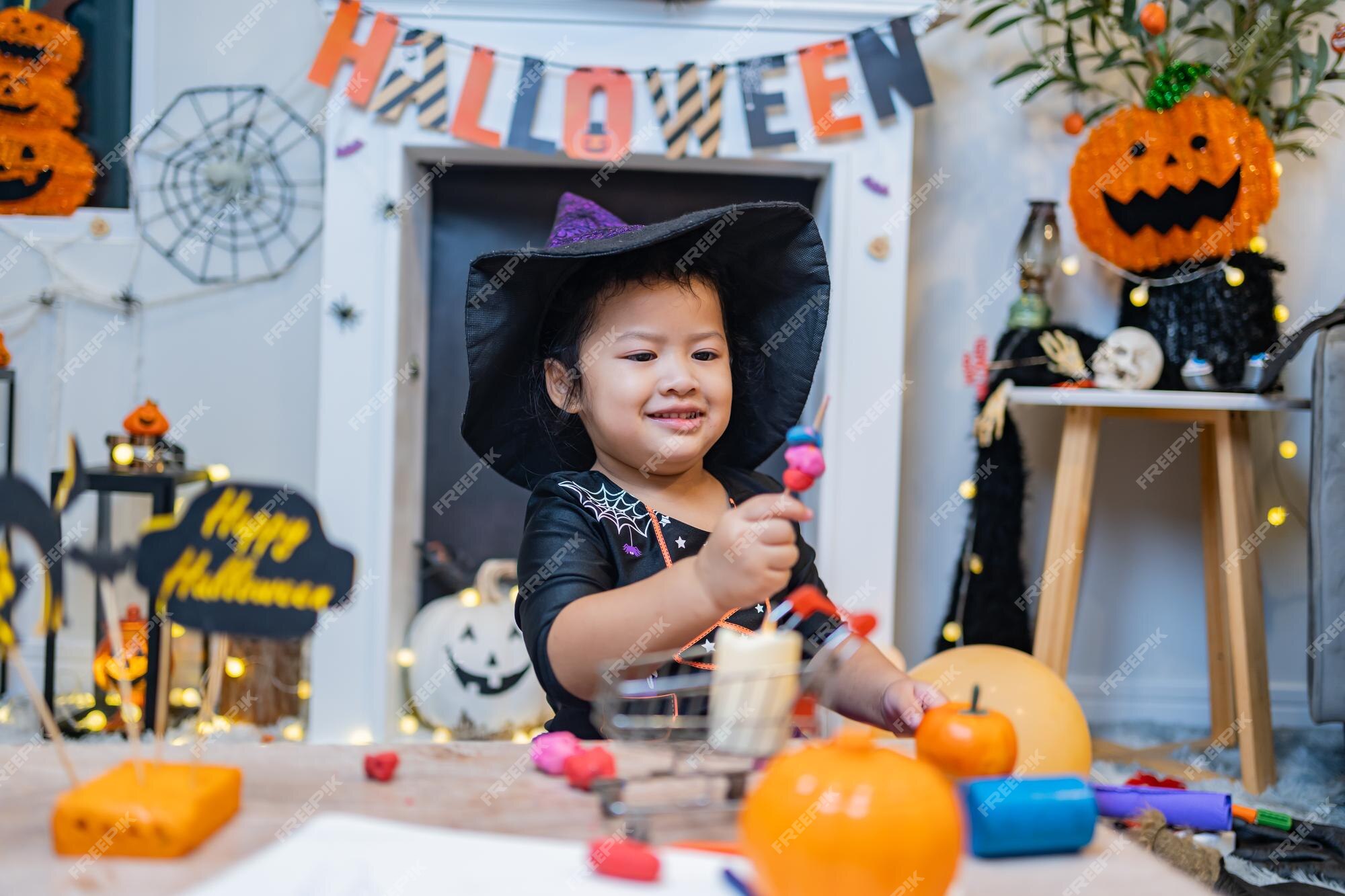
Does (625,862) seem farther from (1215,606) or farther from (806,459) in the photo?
(1215,606)

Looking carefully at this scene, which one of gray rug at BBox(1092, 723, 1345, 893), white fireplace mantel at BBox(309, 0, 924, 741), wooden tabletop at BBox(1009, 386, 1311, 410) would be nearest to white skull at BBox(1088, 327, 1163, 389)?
wooden tabletop at BBox(1009, 386, 1311, 410)

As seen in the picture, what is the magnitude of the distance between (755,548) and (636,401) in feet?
1.48

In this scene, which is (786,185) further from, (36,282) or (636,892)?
(636,892)

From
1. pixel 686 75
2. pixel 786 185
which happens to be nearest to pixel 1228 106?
pixel 786 185

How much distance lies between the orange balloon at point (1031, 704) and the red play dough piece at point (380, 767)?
2.91ft

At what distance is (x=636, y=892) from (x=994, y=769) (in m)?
0.26

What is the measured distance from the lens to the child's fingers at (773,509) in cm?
65

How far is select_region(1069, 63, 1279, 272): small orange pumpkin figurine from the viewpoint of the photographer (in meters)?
2.23

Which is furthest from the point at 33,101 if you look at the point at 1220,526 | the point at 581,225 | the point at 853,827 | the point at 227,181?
the point at 1220,526

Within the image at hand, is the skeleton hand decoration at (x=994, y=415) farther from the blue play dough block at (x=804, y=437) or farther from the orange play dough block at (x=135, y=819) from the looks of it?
the orange play dough block at (x=135, y=819)

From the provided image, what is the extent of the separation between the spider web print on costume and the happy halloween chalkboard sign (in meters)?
0.50

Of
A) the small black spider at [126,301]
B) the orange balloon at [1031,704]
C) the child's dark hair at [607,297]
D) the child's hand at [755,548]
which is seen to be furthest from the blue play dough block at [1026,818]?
the small black spider at [126,301]

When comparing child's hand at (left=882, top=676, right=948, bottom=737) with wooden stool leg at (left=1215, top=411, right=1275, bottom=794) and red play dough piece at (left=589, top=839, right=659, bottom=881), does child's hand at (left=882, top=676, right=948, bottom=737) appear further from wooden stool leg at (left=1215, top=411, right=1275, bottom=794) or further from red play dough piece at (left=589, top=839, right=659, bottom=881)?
wooden stool leg at (left=1215, top=411, right=1275, bottom=794)

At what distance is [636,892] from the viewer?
0.53 meters
